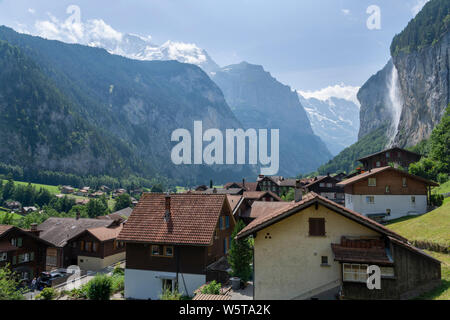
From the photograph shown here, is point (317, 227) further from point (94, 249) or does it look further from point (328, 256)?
point (94, 249)

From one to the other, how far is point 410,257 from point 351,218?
311cm

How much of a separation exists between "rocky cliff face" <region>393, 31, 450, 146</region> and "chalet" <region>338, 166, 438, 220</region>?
96209mm

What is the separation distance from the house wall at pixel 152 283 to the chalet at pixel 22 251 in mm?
26999

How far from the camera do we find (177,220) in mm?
26406

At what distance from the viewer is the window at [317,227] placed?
654 inches

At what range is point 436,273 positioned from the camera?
45.7 feet

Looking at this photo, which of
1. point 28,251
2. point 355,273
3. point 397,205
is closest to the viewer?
point 355,273

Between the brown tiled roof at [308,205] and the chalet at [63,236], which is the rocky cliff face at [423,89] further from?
the chalet at [63,236]

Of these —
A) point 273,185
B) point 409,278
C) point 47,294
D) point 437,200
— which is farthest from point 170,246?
point 273,185

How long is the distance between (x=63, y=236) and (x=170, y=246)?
38833mm

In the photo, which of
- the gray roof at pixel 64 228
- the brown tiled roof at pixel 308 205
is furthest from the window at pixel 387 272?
the gray roof at pixel 64 228

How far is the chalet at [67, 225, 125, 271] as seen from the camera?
4928cm

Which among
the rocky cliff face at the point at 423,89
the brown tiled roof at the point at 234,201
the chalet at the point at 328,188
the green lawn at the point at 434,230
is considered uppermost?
the rocky cliff face at the point at 423,89
